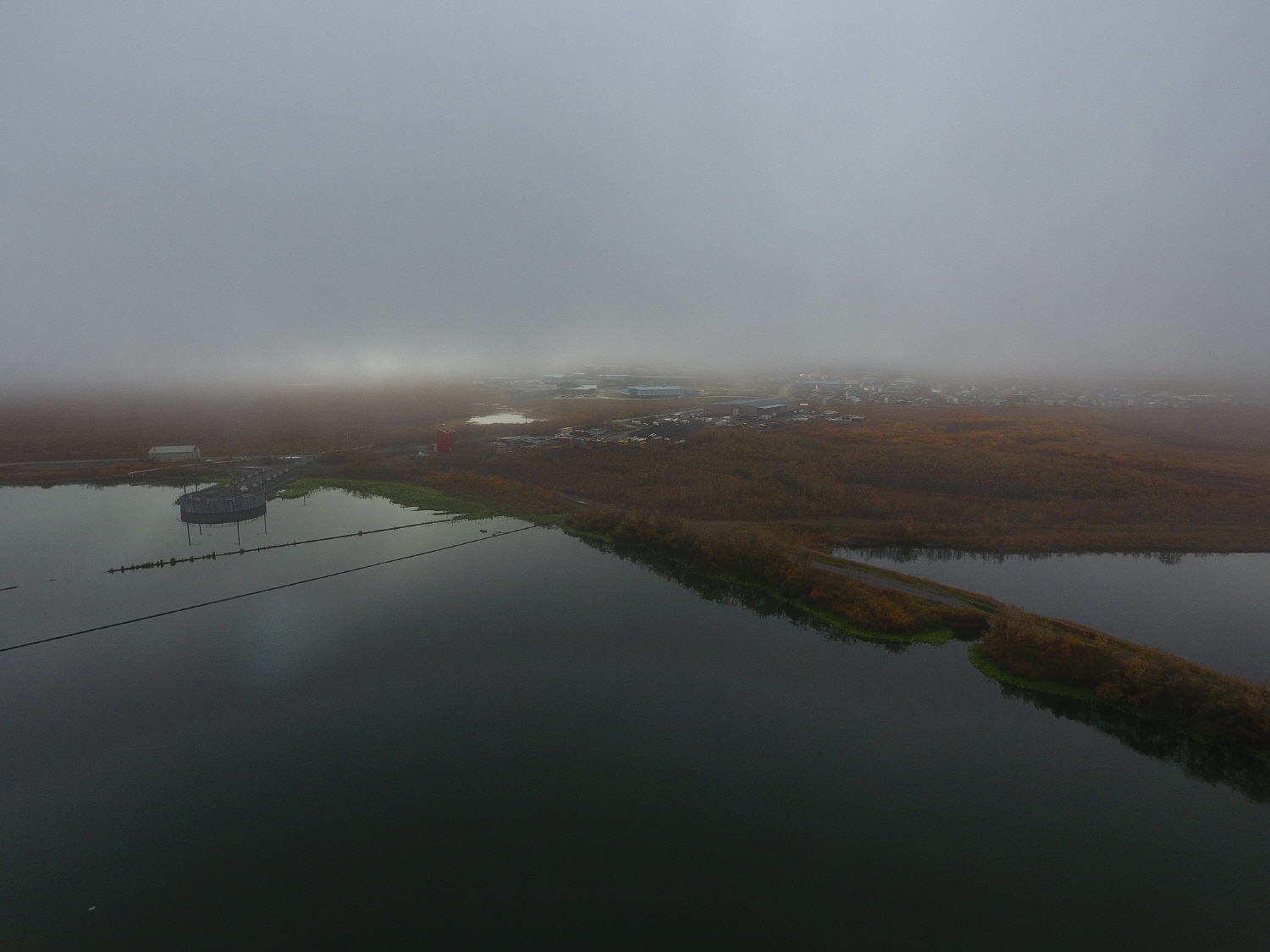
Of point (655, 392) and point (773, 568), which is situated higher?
point (655, 392)

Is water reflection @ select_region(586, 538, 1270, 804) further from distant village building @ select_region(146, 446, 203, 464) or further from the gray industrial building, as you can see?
distant village building @ select_region(146, 446, 203, 464)

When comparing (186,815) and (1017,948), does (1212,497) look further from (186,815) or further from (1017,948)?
(186,815)

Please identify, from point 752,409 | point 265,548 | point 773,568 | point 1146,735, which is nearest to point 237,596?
point 265,548

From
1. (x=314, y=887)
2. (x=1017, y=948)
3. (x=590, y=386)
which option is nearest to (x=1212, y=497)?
(x=1017, y=948)

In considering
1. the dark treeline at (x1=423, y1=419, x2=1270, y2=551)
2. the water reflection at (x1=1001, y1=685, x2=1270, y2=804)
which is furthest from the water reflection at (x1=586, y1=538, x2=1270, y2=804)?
the dark treeline at (x1=423, y1=419, x2=1270, y2=551)

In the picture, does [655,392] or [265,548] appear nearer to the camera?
[265,548]

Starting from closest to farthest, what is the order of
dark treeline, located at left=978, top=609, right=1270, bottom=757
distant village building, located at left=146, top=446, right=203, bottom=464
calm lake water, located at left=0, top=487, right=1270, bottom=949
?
calm lake water, located at left=0, top=487, right=1270, bottom=949 < dark treeline, located at left=978, top=609, right=1270, bottom=757 < distant village building, located at left=146, top=446, right=203, bottom=464

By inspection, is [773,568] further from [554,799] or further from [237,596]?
[237,596]
